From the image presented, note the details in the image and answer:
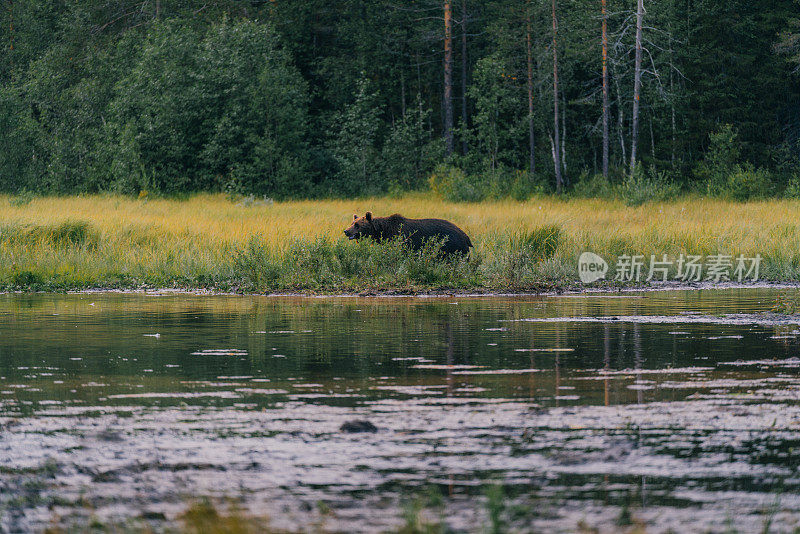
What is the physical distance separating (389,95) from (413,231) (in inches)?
1861

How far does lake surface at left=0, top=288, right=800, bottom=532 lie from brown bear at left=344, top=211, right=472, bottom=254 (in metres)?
6.28

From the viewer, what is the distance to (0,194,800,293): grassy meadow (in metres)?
19.0

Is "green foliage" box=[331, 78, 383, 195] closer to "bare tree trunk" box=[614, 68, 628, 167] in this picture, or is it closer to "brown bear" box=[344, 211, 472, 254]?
"bare tree trunk" box=[614, 68, 628, 167]

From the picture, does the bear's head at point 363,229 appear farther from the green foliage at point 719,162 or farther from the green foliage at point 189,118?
the green foliage at point 719,162

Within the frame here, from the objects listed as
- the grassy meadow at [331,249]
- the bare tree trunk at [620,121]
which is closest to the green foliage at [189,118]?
the bare tree trunk at [620,121]

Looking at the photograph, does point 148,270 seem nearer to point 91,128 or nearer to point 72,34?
point 91,128

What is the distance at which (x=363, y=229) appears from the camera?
66.8 ft

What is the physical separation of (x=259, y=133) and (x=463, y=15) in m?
14.1

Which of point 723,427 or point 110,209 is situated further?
point 110,209

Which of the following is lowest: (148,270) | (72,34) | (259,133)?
(148,270)

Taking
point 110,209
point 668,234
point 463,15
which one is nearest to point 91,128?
point 463,15

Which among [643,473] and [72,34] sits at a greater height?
[72,34]

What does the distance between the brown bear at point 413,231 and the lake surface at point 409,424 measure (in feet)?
20.6

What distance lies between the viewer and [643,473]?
239 inches
